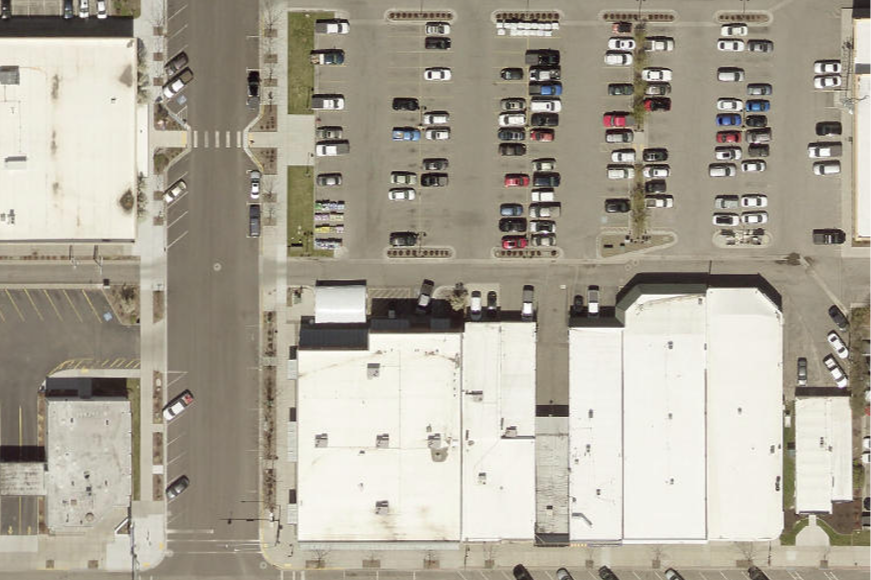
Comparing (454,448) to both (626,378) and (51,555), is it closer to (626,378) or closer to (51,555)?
(626,378)

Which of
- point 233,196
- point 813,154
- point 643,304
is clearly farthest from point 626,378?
point 233,196

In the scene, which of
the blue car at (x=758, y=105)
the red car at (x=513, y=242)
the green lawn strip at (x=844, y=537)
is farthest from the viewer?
the green lawn strip at (x=844, y=537)

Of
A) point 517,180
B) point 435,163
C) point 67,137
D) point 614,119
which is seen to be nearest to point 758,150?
point 614,119

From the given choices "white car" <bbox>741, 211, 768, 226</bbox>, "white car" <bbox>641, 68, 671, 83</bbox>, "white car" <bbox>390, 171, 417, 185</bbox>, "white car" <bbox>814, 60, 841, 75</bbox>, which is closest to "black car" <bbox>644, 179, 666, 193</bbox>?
"white car" <bbox>741, 211, 768, 226</bbox>

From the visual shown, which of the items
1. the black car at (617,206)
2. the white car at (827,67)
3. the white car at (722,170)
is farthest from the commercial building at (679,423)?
the white car at (827,67)

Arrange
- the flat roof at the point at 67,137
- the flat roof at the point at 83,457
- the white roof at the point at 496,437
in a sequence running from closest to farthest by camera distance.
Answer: the flat roof at the point at 67,137 → the white roof at the point at 496,437 → the flat roof at the point at 83,457

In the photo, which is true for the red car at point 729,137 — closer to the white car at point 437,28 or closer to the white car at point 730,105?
the white car at point 730,105

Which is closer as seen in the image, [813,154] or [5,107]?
[5,107]
